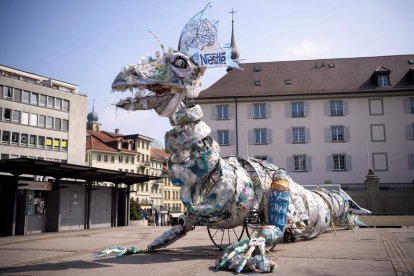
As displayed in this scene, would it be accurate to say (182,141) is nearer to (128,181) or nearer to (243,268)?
(243,268)

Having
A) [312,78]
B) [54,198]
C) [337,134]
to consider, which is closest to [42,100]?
[54,198]

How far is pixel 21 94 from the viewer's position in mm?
47000

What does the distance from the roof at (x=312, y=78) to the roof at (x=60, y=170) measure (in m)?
17.9

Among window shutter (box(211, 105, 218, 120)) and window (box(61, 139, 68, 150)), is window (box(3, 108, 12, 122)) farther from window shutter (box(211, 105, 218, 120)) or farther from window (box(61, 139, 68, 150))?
window shutter (box(211, 105, 218, 120))

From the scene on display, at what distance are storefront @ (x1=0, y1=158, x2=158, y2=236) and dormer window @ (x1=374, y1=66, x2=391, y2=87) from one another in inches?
1038

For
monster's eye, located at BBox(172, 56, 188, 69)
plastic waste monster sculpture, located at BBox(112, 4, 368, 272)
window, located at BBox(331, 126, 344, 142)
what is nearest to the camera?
plastic waste monster sculpture, located at BBox(112, 4, 368, 272)

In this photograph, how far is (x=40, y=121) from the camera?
48.8 metres

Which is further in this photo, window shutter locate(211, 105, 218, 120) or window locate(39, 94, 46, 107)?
window locate(39, 94, 46, 107)

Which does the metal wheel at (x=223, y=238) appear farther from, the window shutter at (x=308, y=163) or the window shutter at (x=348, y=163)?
the window shutter at (x=348, y=163)

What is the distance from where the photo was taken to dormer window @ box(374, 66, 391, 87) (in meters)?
41.5

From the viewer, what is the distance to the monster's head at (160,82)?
8.84 m

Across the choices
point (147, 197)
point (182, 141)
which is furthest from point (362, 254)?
point (147, 197)

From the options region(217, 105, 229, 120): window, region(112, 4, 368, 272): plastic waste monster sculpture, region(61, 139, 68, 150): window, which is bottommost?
region(112, 4, 368, 272): plastic waste monster sculpture

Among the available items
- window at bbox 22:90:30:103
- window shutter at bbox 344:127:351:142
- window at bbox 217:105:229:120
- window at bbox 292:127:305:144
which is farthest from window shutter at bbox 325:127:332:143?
window at bbox 22:90:30:103
